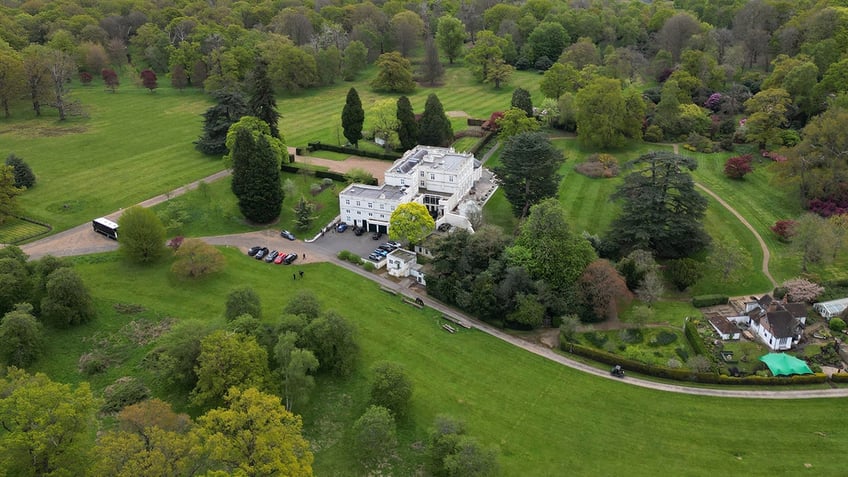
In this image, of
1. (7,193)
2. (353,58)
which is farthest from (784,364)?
(353,58)

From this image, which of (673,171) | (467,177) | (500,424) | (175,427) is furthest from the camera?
(467,177)

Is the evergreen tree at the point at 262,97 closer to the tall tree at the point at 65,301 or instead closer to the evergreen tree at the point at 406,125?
the evergreen tree at the point at 406,125

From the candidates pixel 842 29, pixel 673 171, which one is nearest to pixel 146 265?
pixel 673 171

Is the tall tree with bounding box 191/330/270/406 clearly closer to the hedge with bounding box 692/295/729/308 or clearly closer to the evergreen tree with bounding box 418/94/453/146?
the hedge with bounding box 692/295/729/308

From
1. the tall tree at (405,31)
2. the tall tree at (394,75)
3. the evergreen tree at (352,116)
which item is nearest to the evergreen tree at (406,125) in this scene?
the evergreen tree at (352,116)

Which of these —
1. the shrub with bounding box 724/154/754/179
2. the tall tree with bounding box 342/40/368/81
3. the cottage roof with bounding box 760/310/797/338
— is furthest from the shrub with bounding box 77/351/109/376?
the tall tree with bounding box 342/40/368/81

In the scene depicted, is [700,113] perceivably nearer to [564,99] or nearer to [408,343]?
[564,99]

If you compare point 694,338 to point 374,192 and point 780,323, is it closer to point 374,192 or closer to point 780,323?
point 780,323
